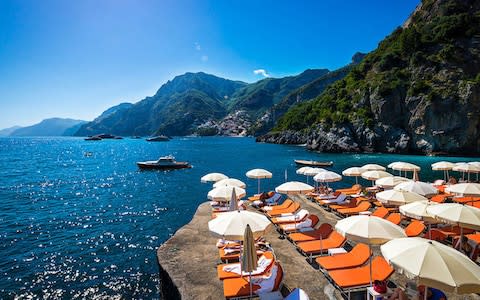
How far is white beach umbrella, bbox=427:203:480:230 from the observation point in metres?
9.30

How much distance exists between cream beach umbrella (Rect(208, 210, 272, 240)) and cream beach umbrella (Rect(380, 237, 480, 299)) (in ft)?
12.9

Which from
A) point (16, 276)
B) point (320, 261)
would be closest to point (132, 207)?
point (16, 276)

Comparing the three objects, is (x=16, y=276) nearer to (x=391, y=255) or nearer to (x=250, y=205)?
(x=250, y=205)

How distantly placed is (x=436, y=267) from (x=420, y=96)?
74884 millimetres

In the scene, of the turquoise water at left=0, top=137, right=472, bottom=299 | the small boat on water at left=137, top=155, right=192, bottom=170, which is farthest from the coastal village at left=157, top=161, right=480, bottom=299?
the small boat on water at left=137, top=155, right=192, bottom=170

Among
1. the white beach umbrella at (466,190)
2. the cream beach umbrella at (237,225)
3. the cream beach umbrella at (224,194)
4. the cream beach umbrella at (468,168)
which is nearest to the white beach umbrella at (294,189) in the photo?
the cream beach umbrella at (224,194)

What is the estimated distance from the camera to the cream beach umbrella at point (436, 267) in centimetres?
572

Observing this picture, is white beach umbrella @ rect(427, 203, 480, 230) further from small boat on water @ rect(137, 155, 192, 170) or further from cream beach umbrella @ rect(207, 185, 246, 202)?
small boat on water @ rect(137, 155, 192, 170)

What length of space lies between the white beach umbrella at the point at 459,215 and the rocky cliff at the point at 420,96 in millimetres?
64655

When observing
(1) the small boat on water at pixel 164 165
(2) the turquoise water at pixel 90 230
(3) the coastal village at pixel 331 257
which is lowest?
(2) the turquoise water at pixel 90 230

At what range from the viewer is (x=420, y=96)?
6750 centimetres

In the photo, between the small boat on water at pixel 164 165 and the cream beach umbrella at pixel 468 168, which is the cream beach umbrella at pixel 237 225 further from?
the small boat on water at pixel 164 165

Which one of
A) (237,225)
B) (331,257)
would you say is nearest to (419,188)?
(331,257)

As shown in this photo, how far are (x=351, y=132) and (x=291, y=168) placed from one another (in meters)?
36.5
